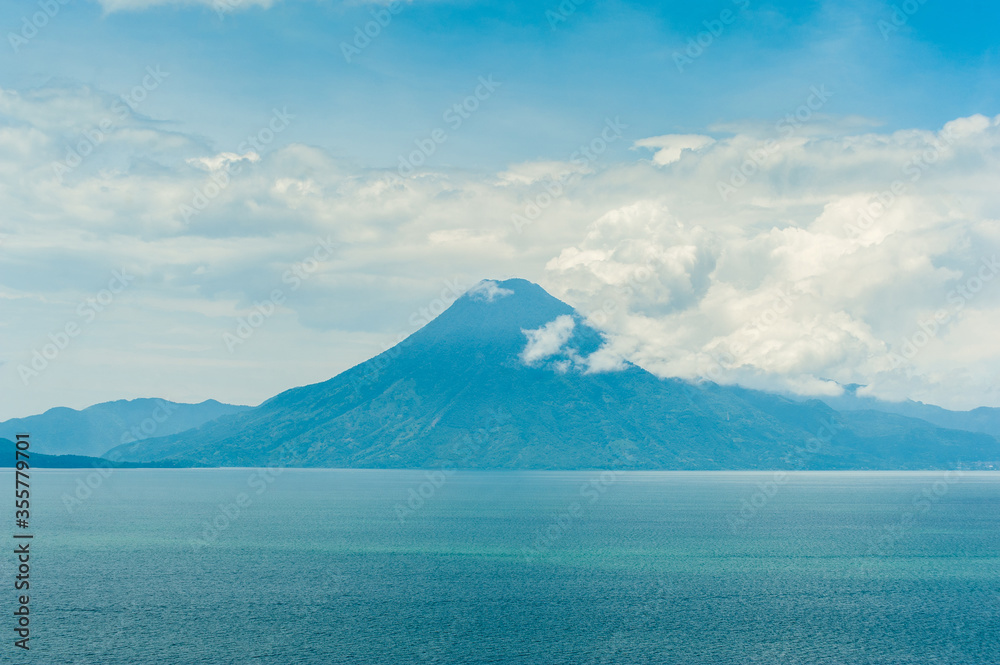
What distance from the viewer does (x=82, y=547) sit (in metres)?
135

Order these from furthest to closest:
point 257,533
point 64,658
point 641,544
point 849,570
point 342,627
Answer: point 257,533, point 641,544, point 849,570, point 342,627, point 64,658

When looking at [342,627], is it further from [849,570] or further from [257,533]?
[257,533]

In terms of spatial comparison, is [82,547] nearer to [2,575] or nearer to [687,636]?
[2,575]

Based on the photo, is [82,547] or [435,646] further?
[82,547]

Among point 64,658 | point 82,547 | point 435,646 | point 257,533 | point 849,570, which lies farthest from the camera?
point 257,533

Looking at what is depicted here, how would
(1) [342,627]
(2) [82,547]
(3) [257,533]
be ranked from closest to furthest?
(1) [342,627] → (2) [82,547] → (3) [257,533]

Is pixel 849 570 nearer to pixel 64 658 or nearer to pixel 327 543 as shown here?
pixel 327 543

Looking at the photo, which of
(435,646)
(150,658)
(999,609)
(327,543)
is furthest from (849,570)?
(150,658)

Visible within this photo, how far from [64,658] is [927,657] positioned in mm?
72260

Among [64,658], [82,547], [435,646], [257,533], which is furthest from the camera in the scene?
[257,533]

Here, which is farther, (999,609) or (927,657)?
(999,609)

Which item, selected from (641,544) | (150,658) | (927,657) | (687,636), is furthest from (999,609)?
(150,658)

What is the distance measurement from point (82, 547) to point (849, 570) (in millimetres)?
118232

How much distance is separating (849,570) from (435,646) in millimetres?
70062
